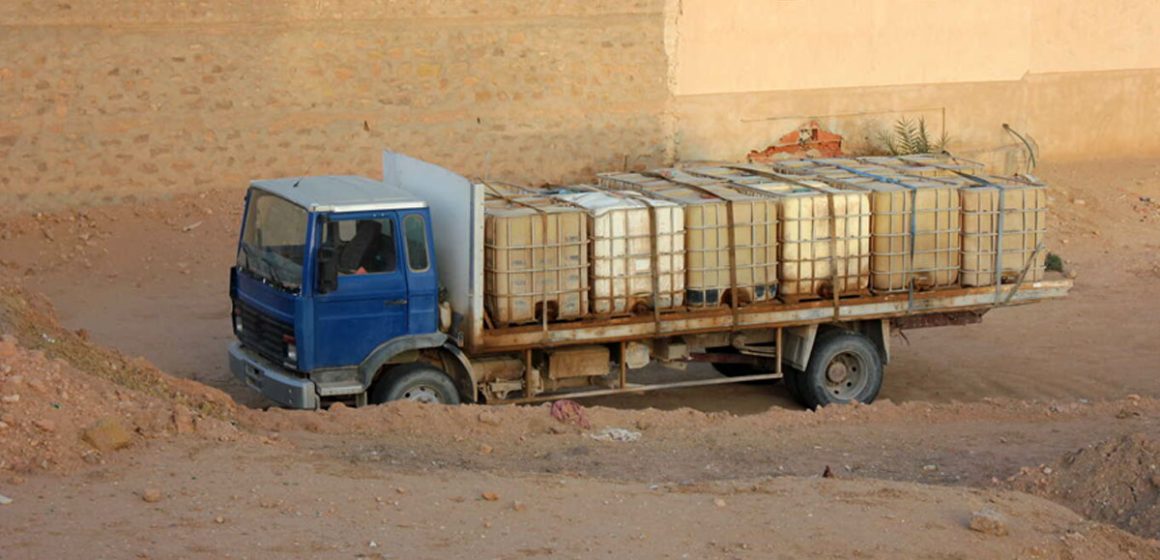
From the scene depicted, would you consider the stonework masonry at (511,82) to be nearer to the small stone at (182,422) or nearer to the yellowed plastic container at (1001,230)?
the yellowed plastic container at (1001,230)

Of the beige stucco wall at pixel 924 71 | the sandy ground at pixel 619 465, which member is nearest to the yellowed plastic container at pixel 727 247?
the sandy ground at pixel 619 465

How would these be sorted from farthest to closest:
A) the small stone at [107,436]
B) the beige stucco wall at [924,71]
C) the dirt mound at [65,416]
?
the beige stucco wall at [924,71] < the small stone at [107,436] < the dirt mound at [65,416]

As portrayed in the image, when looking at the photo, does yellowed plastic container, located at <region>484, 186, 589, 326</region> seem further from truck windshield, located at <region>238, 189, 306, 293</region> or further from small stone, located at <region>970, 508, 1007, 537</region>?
small stone, located at <region>970, 508, 1007, 537</region>

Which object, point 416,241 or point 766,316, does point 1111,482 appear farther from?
point 416,241

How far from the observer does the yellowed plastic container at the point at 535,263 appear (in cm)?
1188

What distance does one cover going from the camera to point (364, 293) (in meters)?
11.6

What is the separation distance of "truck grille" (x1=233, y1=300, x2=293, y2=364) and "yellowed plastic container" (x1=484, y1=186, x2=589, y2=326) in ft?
5.30

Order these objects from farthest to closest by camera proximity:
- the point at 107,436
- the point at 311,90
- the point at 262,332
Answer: the point at 311,90 < the point at 262,332 < the point at 107,436

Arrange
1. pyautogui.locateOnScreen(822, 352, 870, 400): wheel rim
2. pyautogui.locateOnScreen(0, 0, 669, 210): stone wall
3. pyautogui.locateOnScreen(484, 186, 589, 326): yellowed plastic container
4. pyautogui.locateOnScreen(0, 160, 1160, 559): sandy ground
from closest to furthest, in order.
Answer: pyautogui.locateOnScreen(0, 160, 1160, 559): sandy ground
pyautogui.locateOnScreen(484, 186, 589, 326): yellowed plastic container
pyautogui.locateOnScreen(822, 352, 870, 400): wheel rim
pyautogui.locateOnScreen(0, 0, 669, 210): stone wall

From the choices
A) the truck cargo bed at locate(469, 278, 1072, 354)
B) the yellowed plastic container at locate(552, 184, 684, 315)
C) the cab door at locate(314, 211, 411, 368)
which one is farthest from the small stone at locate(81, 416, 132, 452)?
the yellowed plastic container at locate(552, 184, 684, 315)

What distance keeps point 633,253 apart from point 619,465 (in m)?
2.22

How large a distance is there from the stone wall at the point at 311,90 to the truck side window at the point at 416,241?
8250 millimetres

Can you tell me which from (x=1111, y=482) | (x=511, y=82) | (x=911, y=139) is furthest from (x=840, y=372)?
(x=911, y=139)

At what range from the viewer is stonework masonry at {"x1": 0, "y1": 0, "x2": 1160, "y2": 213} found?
18672mm
